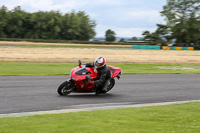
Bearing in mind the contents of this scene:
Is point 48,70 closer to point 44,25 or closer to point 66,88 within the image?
point 66,88

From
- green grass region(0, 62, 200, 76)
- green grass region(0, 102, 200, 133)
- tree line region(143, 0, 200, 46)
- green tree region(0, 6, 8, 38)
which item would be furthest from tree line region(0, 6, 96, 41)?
green grass region(0, 102, 200, 133)

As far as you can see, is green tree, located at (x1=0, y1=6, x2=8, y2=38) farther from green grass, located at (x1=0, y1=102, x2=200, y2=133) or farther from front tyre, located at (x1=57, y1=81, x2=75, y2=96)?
green grass, located at (x1=0, y1=102, x2=200, y2=133)

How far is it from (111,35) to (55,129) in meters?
119

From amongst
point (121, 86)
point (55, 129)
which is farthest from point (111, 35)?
point (55, 129)

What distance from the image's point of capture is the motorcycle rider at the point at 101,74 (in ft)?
33.7

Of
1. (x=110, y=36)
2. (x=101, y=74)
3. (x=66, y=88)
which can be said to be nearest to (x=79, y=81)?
(x=66, y=88)

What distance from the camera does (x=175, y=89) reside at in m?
12.7

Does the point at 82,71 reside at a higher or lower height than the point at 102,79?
higher

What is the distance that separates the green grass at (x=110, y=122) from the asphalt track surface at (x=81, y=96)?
4.89ft

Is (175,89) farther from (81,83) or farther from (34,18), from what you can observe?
(34,18)

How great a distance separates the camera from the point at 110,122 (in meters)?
6.29

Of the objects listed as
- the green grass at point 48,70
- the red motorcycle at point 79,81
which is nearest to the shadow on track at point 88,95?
the red motorcycle at point 79,81

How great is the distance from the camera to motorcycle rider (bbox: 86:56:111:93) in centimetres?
1028

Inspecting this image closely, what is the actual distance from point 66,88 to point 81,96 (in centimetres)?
62
